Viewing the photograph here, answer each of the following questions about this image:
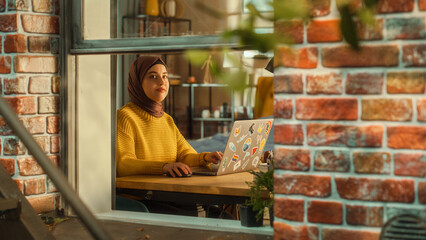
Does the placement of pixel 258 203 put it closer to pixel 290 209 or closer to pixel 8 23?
pixel 290 209

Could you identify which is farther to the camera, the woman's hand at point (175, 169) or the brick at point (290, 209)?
the woman's hand at point (175, 169)

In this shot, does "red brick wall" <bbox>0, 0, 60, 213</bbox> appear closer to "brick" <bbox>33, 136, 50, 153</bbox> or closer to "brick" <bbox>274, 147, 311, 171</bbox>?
"brick" <bbox>33, 136, 50, 153</bbox>

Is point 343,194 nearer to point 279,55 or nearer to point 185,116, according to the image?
point 279,55

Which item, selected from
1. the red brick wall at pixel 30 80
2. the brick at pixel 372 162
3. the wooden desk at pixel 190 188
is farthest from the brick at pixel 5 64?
the brick at pixel 372 162

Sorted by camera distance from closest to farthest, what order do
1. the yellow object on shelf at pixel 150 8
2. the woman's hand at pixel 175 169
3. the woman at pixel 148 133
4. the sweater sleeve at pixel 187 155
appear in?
1. the woman's hand at pixel 175 169
2. the woman at pixel 148 133
3. the sweater sleeve at pixel 187 155
4. the yellow object on shelf at pixel 150 8

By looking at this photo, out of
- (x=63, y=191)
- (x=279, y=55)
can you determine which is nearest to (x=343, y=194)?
(x=279, y=55)

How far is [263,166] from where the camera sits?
2979mm

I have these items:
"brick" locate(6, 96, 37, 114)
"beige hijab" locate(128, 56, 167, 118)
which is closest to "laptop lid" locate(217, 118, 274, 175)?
"beige hijab" locate(128, 56, 167, 118)

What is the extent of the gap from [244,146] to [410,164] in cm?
150

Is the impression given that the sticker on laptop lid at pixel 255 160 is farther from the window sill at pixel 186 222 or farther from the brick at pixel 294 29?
the brick at pixel 294 29

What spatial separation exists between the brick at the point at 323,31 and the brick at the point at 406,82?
0.17 meters

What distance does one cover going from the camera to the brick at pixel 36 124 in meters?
2.14

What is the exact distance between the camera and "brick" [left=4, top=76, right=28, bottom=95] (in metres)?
2.12

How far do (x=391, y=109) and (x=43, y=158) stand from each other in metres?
0.88
